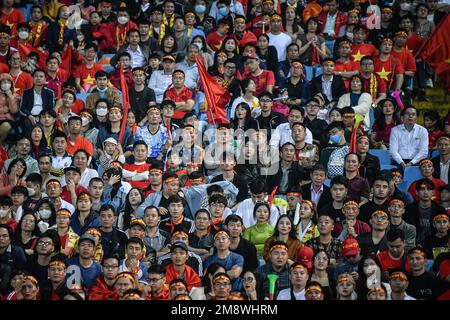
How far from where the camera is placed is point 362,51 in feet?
53.0

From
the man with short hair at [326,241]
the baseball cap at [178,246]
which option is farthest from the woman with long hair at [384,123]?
the baseball cap at [178,246]

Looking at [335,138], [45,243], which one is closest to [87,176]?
[45,243]

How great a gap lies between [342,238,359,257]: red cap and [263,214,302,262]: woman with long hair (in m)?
0.50

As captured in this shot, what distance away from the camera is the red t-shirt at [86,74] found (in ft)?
52.2

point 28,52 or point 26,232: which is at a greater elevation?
point 28,52

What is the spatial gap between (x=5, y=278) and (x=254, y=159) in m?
3.54

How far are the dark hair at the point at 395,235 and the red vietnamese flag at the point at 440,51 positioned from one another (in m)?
4.33

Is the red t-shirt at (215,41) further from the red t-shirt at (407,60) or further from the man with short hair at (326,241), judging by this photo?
the man with short hair at (326,241)

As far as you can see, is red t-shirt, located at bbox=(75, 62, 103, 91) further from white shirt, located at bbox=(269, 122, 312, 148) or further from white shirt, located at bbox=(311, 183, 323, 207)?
white shirt, located at bbox=(311, 183, 323, 207)

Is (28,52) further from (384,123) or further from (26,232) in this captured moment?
(384,123)

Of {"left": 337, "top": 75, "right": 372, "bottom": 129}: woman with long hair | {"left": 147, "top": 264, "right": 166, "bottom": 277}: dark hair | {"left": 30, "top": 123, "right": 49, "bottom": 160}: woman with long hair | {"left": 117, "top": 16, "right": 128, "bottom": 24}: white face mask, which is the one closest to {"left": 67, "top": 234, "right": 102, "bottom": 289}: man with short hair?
{"left": 147, "top": 264, "right": 166, "bottom": 277}: dark hair

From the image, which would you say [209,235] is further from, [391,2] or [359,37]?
[391,2]

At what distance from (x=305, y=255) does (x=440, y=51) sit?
5.17 meters

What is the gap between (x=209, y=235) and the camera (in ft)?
40.8
